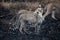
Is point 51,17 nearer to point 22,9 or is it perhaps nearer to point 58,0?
point 58,0

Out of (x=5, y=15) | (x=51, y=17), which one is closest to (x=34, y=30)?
(x=51, y=17)

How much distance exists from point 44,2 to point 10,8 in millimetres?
390

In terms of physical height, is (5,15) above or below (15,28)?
above

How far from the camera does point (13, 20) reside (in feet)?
6.43

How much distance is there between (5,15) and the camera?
199 centimetres

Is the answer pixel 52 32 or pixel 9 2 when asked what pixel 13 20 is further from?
pixel 52 32

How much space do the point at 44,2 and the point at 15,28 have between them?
17.3 inches

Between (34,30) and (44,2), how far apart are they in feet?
1.10

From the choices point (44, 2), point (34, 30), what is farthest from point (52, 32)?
point (44, 2)

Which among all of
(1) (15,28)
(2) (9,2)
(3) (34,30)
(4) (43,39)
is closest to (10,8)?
(2) (9,2)

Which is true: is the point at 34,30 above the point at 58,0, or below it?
below

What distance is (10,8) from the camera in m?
2.00

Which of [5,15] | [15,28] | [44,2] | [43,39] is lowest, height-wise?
[43,39]

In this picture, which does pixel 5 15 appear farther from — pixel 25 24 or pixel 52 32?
pixel 52 32
